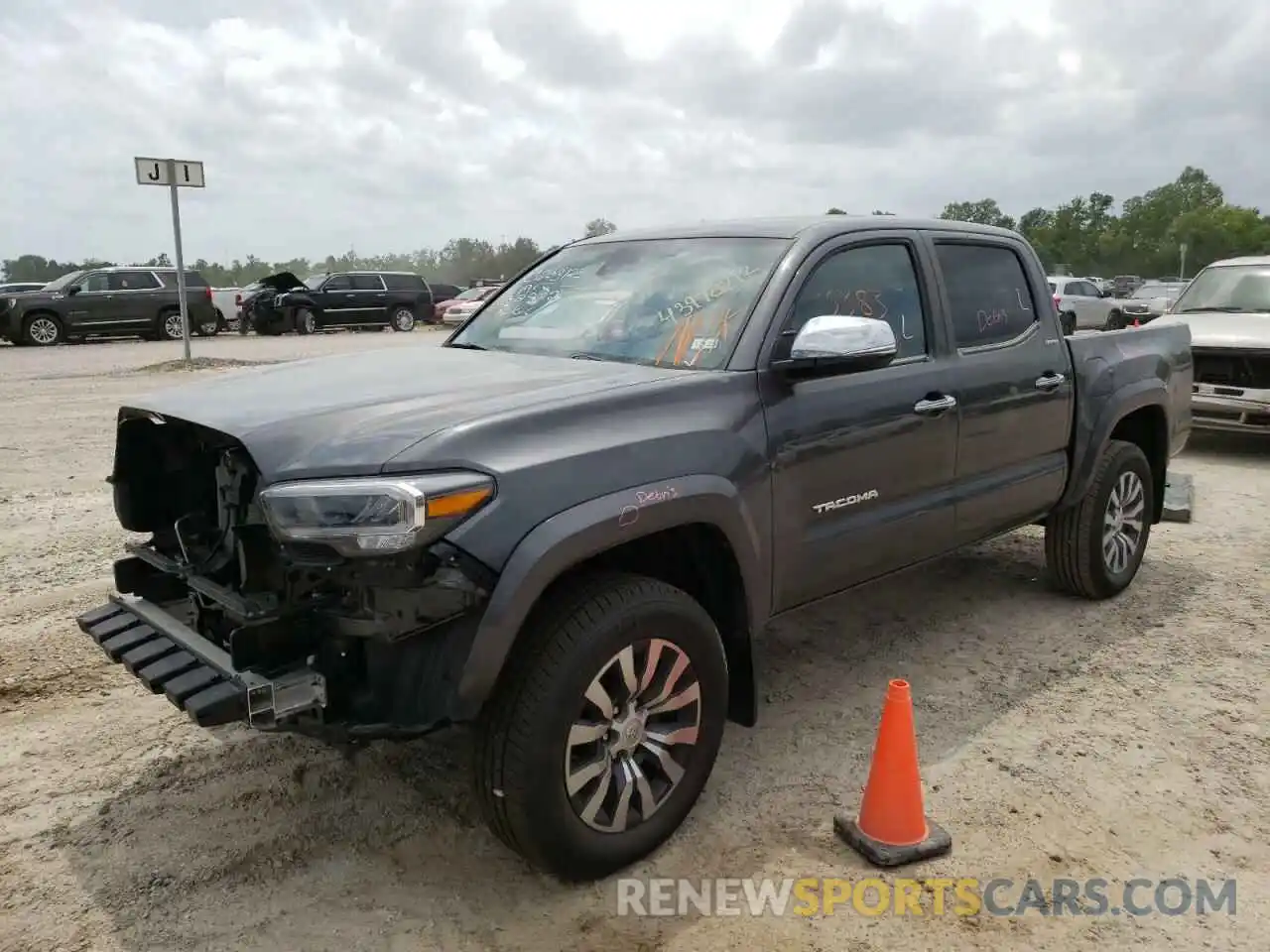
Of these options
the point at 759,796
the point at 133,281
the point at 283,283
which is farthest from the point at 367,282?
the point at 759,796

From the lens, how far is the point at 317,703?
8.29 feet

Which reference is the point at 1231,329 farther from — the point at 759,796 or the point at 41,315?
the point at 41,315

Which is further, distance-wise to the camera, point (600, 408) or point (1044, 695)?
point (1044, 695)

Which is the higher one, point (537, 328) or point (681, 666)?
point (537, 328)

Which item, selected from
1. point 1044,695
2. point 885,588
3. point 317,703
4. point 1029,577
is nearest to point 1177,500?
point 1029,577

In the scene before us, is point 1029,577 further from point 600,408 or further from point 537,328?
point 600,408

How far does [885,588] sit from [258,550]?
3.64 metres

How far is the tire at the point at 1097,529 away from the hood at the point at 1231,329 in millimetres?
4190

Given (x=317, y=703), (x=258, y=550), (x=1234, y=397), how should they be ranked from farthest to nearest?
1. (x=1234, y=397)
2. (x=258, y=550)
3. (x=317, y=703)

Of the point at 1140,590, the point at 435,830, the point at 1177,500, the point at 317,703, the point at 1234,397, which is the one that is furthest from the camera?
the point at 1234,397

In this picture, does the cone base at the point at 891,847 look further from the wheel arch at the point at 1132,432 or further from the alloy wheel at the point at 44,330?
the alloy wheel at the point at 44,330

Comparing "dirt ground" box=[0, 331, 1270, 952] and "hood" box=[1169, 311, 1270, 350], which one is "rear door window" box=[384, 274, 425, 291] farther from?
"dirt ground" box=[0, 331, 1270, 952]

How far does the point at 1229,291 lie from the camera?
10195 mm

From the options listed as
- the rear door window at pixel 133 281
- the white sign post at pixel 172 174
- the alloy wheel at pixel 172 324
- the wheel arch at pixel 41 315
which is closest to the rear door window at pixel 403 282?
the alloy wheel at pixel 172 324
